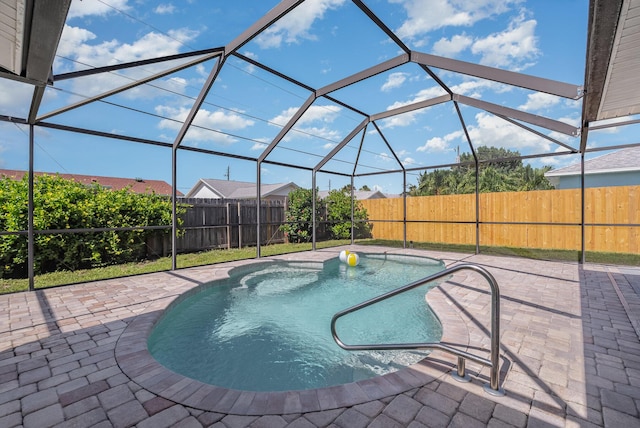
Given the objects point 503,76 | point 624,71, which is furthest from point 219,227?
point 624,71

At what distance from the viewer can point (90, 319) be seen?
12.3 ft

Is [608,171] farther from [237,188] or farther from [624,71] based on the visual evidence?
[237,188]

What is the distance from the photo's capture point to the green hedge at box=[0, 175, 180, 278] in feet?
19.9

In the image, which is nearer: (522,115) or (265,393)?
(265,393)

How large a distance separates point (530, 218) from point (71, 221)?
13.5m

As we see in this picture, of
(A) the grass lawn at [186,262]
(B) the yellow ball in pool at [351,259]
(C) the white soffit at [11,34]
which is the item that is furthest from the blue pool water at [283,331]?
(C) the white soffit at [11,34]

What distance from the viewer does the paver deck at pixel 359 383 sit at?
193 centimetres

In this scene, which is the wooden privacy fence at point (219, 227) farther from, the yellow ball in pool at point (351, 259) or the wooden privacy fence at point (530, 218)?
the wooden privacy fence at point (530, 218)

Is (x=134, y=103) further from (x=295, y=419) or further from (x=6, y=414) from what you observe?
(x=295, y=419)

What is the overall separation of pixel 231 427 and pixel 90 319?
10.1ft

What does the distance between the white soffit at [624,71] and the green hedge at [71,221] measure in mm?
9367

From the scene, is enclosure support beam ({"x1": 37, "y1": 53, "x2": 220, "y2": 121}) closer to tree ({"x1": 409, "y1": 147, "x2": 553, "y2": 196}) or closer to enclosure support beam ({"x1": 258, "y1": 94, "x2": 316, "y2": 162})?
enclosure support beam ({"x1": 258, "y1": 94, "x2": 316, "y2": 162})

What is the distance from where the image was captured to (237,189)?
25875 millimetres

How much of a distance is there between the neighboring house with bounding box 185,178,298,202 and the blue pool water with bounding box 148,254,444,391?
17.2m
